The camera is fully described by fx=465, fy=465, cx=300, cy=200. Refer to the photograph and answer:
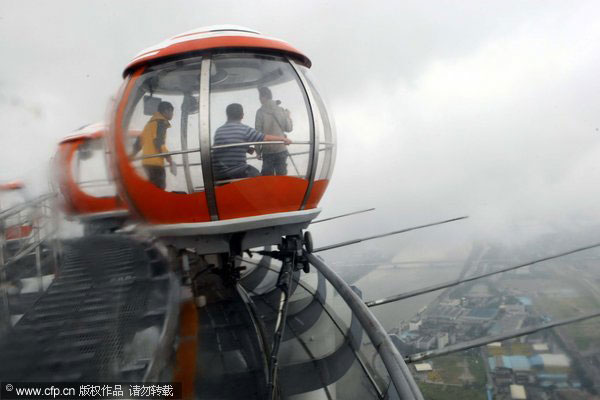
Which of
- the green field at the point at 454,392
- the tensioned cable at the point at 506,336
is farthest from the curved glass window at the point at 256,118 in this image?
the green field at the point at 454,392

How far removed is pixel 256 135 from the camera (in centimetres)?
402

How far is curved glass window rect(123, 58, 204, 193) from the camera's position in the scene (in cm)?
388

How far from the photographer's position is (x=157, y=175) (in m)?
4.04

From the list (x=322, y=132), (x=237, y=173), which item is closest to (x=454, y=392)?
(x=322, y=132)

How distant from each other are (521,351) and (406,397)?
14.0 feet

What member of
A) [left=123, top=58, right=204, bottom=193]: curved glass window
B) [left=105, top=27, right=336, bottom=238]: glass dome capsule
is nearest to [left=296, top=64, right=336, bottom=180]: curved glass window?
[left=105, top=27, right=336, bottom=238]: glass dome capsule

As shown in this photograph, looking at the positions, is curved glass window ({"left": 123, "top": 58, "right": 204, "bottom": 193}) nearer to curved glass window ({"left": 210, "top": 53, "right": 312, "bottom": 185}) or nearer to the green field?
curved glass window ({"left": 210, "top": 53, "right": 312, "bottom": 185})

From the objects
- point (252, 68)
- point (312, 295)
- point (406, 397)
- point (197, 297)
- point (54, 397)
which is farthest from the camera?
point (312, 295)

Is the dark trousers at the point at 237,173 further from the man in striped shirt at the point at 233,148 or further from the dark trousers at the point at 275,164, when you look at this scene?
the dark trousers at the point at 275,164

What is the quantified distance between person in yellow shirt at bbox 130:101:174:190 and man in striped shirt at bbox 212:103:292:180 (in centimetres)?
47

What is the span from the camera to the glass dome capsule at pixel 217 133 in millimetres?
3895

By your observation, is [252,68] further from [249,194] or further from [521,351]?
[521,351]

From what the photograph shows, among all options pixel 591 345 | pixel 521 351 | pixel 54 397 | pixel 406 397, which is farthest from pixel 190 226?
pixel 591 345

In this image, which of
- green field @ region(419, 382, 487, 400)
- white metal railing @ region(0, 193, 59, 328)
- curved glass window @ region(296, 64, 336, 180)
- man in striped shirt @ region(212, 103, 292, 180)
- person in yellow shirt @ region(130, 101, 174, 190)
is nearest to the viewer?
man in striped shirt @ region(212, 103, 292, 180)
